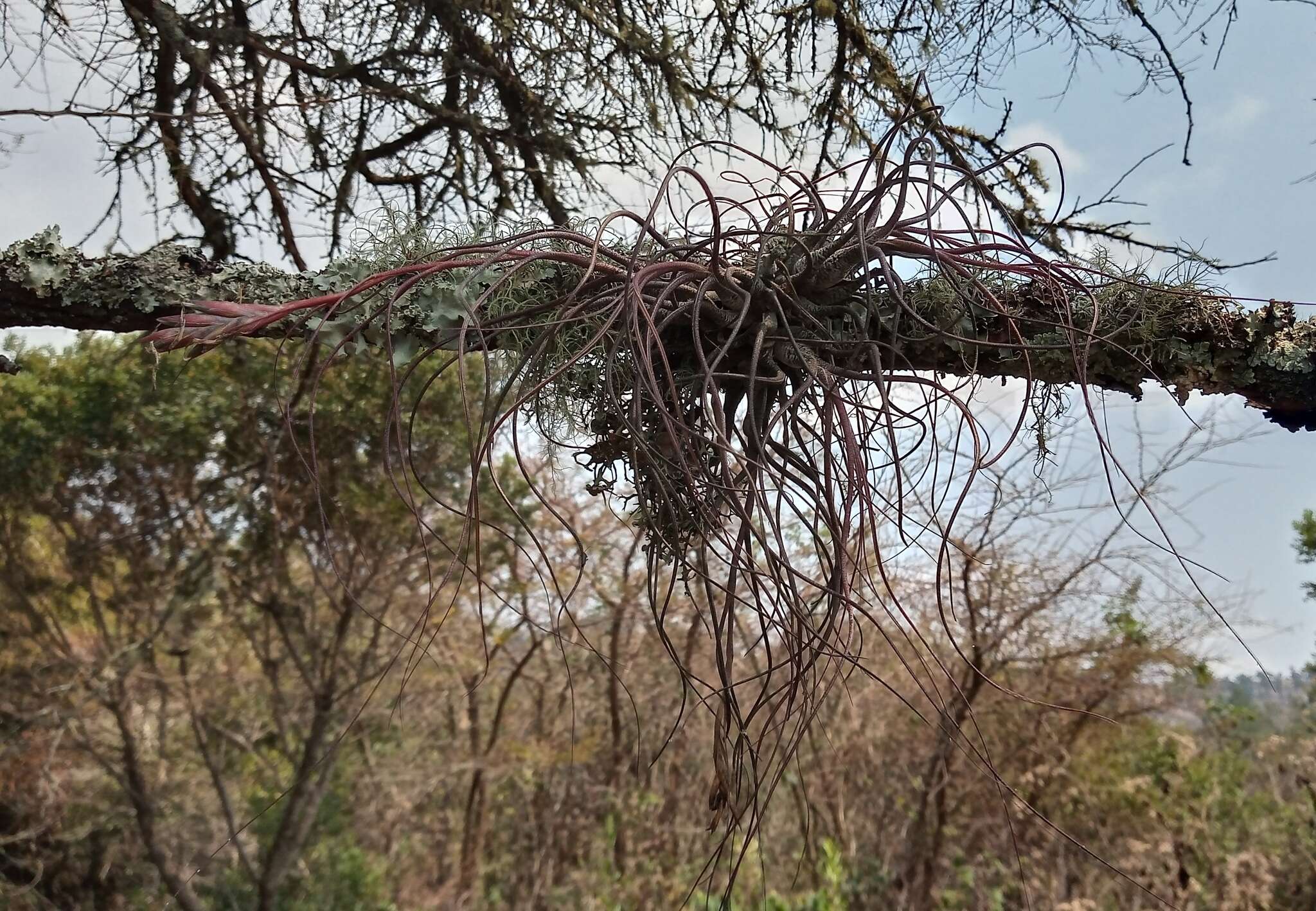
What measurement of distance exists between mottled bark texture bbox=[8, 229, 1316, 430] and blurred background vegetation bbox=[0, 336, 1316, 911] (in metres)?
1.98

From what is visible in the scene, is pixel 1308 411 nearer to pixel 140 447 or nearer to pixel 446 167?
pixel 446 167

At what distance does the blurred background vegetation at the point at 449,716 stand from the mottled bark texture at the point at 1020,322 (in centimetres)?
198

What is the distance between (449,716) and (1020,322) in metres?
4.41

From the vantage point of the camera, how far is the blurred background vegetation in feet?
11.4

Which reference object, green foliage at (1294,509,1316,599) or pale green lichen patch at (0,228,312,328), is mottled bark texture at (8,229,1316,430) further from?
green foliage at (1294,509,1316,599)

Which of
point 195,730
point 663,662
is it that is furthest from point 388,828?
point 663,662

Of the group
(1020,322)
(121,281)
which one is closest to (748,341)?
(1020,322)

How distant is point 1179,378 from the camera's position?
99 centimetres

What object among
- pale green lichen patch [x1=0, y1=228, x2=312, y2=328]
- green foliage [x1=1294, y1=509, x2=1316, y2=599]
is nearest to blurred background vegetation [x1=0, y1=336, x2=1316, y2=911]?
green foliage [x1=1294, y1=509, x2=1316, y2=599]

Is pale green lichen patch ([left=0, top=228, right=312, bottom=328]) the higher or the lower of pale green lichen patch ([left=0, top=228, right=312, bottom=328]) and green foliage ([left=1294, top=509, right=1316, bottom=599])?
the lower

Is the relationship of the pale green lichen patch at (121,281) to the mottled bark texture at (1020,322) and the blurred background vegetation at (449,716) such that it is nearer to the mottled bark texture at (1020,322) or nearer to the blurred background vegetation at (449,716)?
the mottled bark texture at (1020,322)

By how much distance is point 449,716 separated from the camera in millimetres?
4766

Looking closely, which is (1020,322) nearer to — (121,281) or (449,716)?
(121,281)

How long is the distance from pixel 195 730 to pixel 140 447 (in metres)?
1.39
